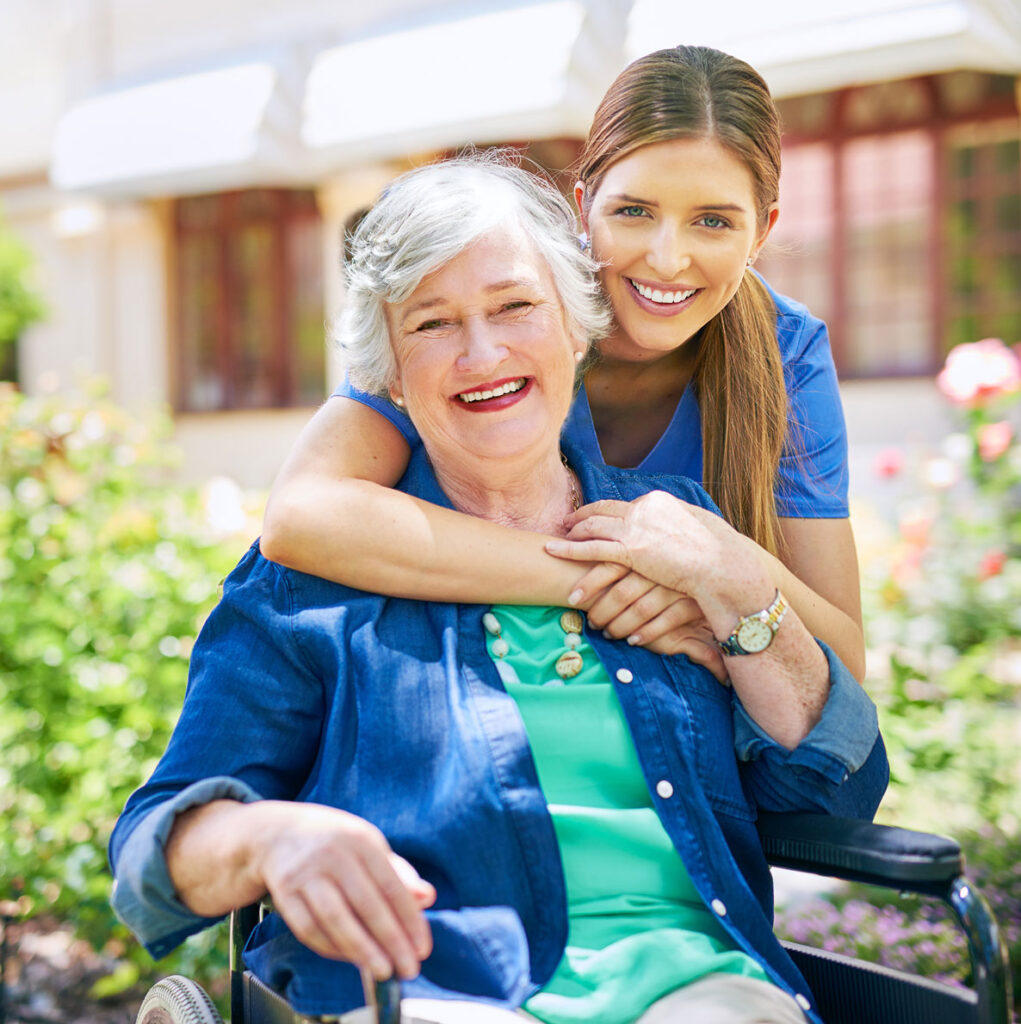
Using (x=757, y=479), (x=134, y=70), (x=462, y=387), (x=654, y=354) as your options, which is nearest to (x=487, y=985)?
(x=462, y=387)

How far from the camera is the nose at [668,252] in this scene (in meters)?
2.04

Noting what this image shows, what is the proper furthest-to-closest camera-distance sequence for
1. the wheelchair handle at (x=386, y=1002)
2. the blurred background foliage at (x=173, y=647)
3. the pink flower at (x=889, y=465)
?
the pink flower at (x=889, y=465) → the blurred background foliage at (x=173, y=647) → the wheelchair handle at (x=386, y=1002)

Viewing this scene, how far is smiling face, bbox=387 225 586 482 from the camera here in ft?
5.93

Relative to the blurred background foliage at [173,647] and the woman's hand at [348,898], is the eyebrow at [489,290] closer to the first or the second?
the woman's hand at [348,898]

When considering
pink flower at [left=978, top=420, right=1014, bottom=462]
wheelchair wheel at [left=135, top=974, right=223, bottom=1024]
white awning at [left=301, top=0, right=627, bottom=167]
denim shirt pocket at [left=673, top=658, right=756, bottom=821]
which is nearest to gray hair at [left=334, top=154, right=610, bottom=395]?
denim shirt pocket at [left=673, top=658, right=756, bottom=821]

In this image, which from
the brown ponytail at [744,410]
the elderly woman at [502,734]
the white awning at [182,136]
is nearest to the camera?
the elderly woman at [502,734]

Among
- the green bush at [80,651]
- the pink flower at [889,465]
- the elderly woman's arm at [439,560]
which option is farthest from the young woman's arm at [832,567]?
the pink flower at [889,465]

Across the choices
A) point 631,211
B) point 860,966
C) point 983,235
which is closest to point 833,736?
point 860,966

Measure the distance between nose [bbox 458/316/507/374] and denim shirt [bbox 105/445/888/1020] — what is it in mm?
363

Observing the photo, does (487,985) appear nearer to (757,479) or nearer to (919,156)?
(757,479)

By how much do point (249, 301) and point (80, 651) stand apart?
8.03m

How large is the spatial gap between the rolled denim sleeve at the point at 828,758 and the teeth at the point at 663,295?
2.18 ft

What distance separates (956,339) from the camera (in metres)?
8.20

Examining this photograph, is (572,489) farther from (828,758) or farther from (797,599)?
(828,758)
